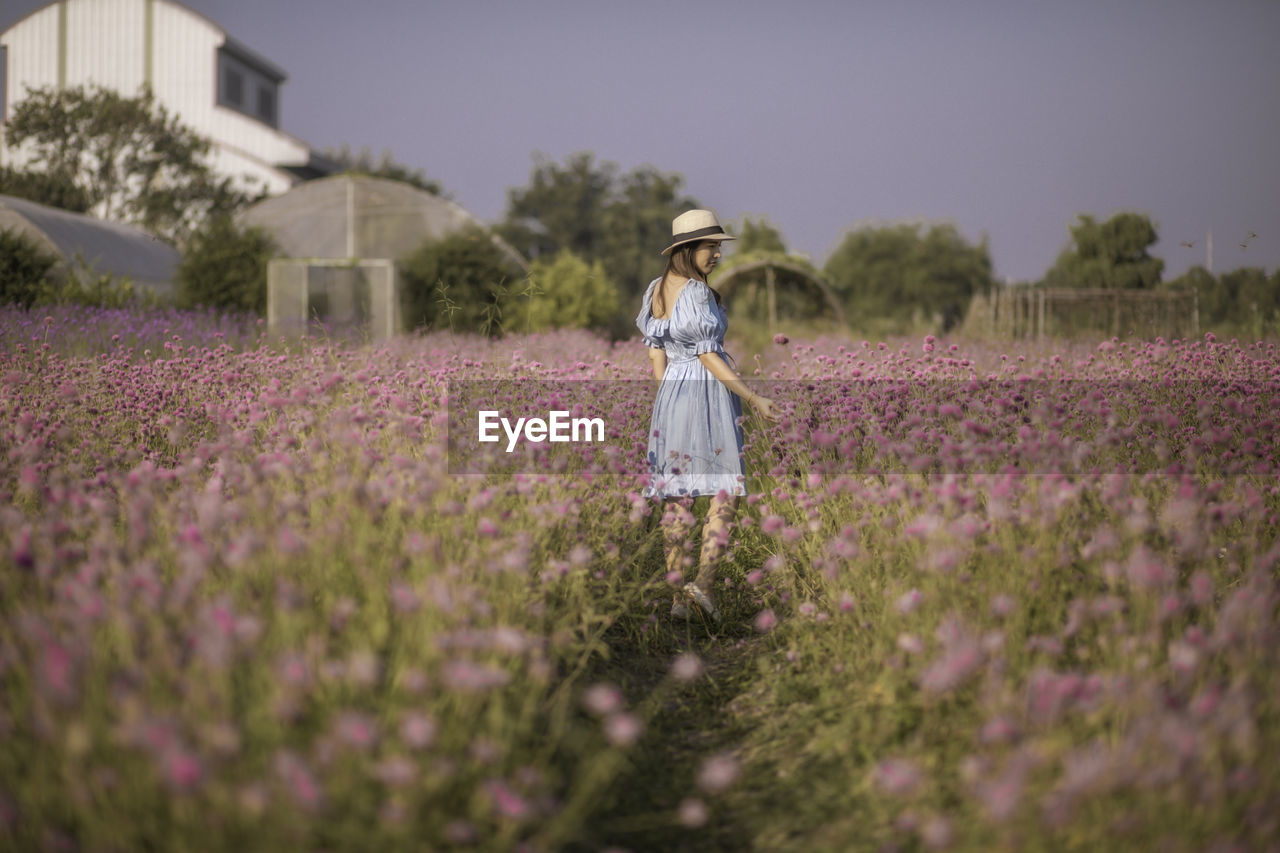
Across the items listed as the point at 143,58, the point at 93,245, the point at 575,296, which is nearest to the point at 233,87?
the point at 143,58

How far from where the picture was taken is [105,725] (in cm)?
185

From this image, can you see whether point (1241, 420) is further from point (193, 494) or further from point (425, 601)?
point (193, 494)

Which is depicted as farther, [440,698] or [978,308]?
[978,308]

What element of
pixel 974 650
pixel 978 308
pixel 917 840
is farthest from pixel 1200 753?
pixel 978 308

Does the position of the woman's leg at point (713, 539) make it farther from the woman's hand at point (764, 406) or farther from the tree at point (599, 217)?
the tree at point (599, 217)

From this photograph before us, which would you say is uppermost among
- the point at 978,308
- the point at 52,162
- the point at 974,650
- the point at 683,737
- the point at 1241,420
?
the point at 52,162

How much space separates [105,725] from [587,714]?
163cm

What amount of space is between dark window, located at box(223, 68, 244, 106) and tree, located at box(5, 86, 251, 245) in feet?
17.8

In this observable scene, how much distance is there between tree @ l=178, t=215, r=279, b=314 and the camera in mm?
18234

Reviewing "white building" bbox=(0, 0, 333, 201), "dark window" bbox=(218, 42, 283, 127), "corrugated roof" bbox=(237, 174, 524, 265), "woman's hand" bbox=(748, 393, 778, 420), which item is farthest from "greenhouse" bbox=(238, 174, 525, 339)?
"woman's hand" bbox=(748, 393, 778, 420)

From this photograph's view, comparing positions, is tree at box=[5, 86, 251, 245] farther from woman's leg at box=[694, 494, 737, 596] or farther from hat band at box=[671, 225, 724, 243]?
woman's leg at box=[694, 494, 737, 596]

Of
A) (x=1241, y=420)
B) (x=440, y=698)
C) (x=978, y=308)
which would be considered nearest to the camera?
(x=440, y=698)

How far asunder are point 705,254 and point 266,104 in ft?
135

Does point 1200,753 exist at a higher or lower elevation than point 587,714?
higher
